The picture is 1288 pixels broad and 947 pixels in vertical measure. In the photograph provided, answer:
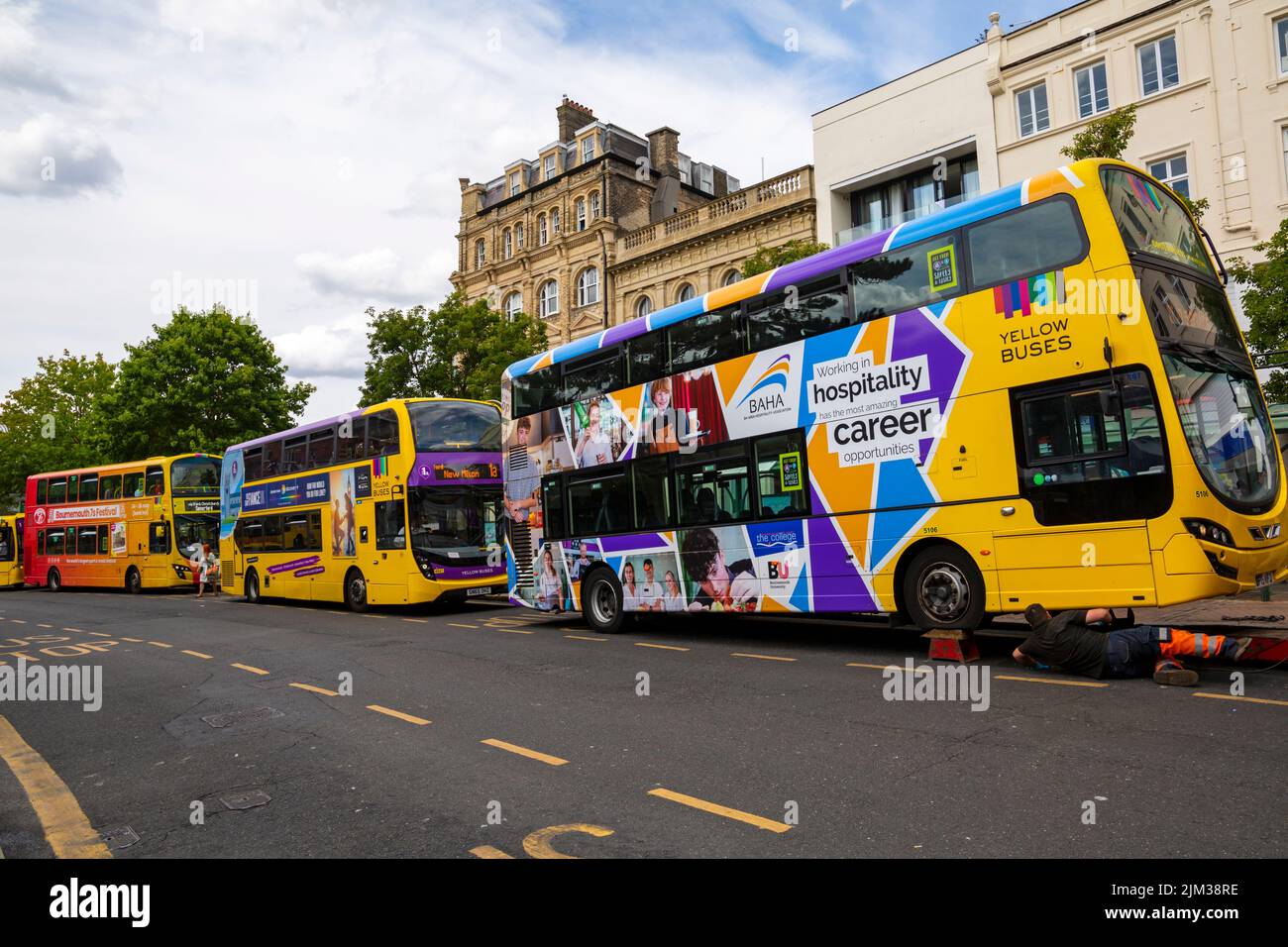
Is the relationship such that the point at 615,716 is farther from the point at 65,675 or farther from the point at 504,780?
the point at 65,675

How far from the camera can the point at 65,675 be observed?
10648mm

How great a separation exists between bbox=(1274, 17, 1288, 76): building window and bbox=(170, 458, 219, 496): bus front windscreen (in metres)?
32.1

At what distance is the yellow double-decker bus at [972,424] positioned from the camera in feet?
24.6

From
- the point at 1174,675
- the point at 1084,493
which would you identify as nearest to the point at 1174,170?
the point at 1084,493

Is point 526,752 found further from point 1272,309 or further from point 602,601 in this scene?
point 1272,309

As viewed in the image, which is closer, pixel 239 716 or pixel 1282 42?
pixel 239 716

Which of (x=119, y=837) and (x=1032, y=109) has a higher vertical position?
(x=1032, y=109)

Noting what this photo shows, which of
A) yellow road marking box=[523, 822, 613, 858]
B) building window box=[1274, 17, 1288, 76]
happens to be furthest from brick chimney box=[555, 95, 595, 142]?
yellow road marking box=[523, 822, 613, 858]

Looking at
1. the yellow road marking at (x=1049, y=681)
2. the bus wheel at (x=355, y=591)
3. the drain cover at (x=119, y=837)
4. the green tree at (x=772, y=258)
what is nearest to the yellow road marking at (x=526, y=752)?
the drain cover at (x=119, y=837)

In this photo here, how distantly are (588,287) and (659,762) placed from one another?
36606 millimetres

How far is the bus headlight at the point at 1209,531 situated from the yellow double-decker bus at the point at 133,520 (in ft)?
94.6

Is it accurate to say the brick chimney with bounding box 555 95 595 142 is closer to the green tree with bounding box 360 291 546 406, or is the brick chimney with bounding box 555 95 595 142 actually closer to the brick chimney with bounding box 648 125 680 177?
the brick chimney with bounding box 648 125 680 177

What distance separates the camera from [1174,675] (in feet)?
23.2
